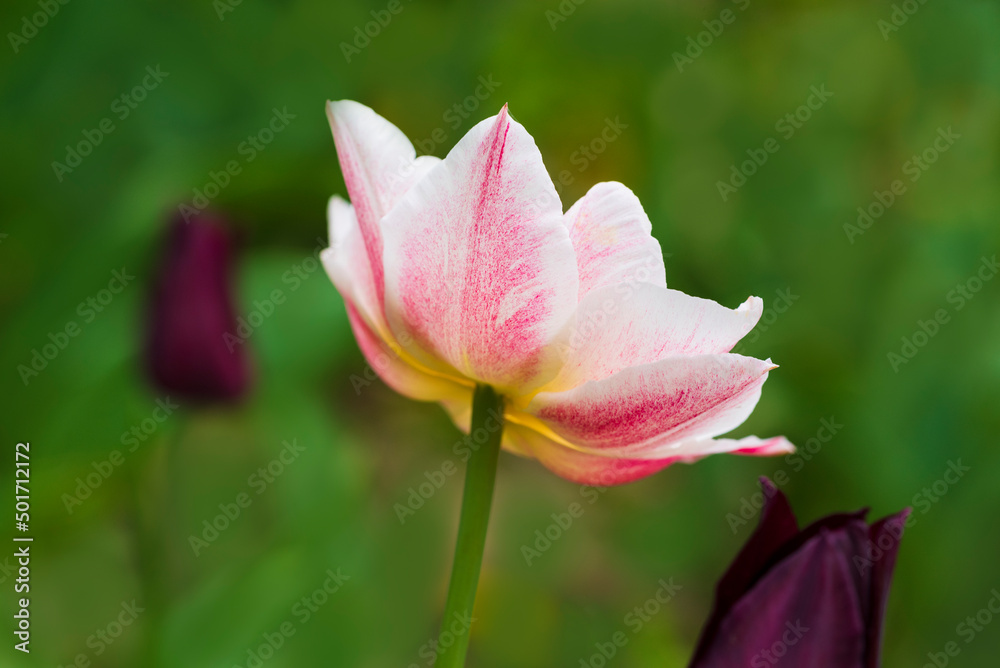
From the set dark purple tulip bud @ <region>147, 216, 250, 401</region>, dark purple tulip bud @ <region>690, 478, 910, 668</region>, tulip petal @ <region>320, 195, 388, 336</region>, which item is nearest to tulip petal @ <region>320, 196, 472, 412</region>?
tulip petal @ <region>320, 195, 388, 336</region>

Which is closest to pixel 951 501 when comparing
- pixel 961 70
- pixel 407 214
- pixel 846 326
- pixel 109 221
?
pixel 846 326

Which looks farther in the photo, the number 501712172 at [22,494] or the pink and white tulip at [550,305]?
the number 501712172 at [22,494]

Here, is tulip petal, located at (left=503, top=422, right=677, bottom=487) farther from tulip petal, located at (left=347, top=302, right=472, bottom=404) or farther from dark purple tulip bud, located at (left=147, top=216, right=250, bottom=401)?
dark purple tulip bud, located at (left=147, top=216, right=250, bottom=401)

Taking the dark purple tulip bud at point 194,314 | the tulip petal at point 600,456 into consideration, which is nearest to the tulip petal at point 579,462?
the tulip petal at point 600,456

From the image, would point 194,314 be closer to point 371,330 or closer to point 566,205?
point 371,330

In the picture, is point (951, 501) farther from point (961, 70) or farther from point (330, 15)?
point (330, 15)

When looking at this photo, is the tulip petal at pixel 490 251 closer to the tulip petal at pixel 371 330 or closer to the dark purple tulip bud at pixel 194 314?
the tulip petal at pixel 371 330

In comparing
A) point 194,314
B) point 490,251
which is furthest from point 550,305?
point 194,314
